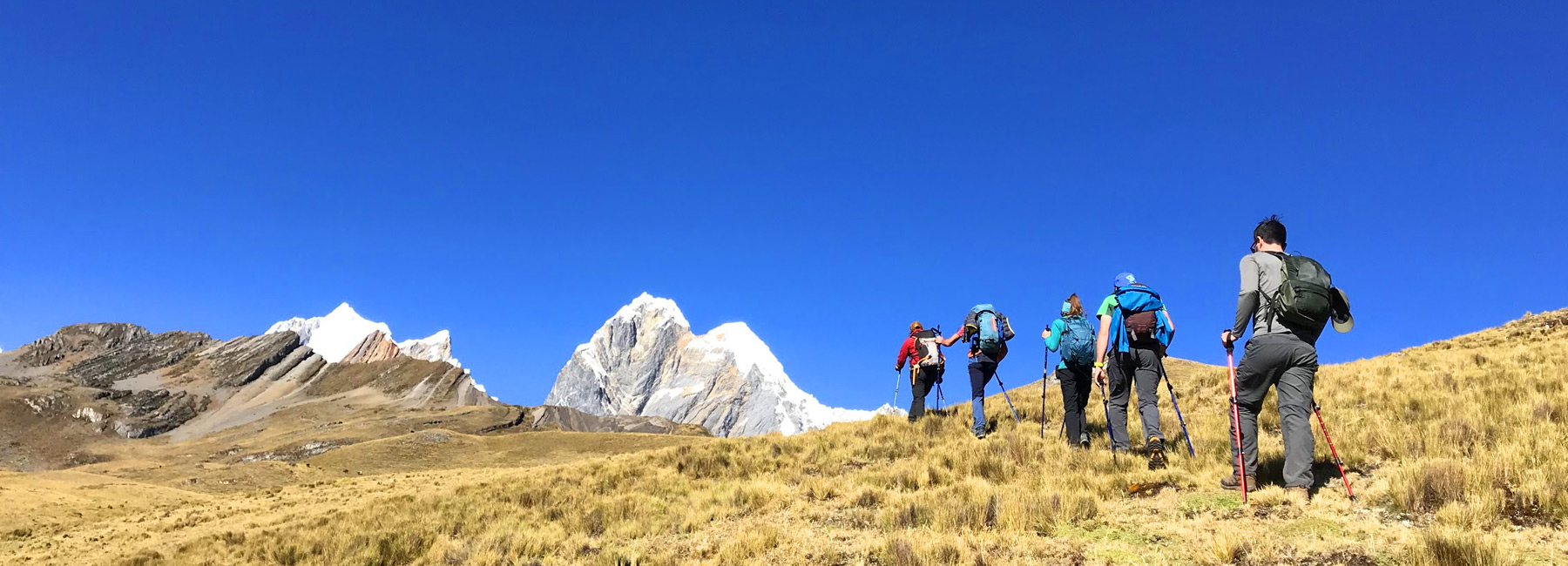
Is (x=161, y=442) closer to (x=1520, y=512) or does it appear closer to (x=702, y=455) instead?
(x=702, y=455)

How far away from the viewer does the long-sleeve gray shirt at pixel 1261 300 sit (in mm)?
6418

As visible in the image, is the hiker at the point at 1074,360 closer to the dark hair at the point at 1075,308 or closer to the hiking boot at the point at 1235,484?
the dark hair at the point at 1075,308

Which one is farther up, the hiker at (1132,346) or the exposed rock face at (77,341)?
the exposed rock face at (77,341)

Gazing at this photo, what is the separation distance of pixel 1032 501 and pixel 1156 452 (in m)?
2.56

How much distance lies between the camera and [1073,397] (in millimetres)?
10359

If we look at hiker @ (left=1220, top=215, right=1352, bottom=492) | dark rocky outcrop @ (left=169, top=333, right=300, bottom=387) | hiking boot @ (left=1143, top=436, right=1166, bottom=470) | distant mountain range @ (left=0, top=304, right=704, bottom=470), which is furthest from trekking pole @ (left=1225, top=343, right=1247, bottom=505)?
dark rocky outcrop @ (left=169, top=333, right=300, bottom=387)

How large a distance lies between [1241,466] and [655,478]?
900cm

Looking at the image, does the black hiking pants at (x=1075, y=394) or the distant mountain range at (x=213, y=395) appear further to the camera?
the distant mountain range at (x=213, y=395)

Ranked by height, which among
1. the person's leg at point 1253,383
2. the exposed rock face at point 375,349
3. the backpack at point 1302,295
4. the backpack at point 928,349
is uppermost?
the exposed rock face at point 375,349

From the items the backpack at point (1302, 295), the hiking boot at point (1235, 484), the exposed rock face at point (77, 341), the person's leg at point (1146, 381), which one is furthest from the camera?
the exposed rock face at point (77, 341)

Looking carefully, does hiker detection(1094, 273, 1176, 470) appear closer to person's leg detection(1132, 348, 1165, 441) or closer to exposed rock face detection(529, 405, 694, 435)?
person's leg detection(1132, 348, 1165, 441)

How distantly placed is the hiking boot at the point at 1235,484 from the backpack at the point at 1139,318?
250 cm

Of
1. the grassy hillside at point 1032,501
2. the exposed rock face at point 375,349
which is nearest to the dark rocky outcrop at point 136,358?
the exposed rock face at point 375,349

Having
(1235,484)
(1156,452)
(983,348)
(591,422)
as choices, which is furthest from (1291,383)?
(591,422)
